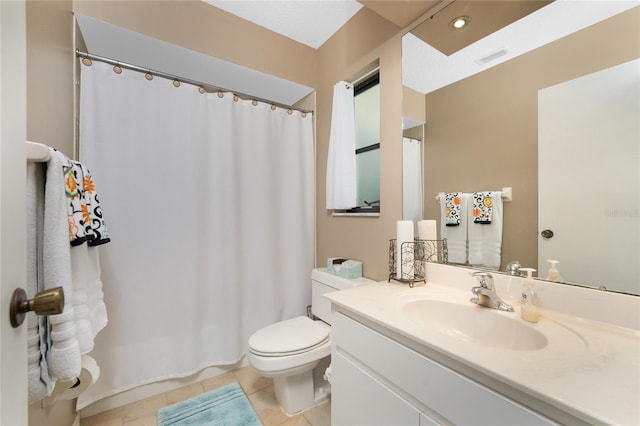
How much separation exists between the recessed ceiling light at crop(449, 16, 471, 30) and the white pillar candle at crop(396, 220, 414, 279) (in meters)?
0.98

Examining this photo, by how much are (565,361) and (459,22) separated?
142 cm

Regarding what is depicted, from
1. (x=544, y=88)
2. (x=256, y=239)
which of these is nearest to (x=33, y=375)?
(x=256, y=239)

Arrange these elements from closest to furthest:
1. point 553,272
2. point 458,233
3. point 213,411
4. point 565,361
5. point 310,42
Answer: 1. point 565,361
2. point 553,272
3. point 458,233
4. point 213,411
5. point 310,42

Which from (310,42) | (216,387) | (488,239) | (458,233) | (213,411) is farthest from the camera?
(310,42)

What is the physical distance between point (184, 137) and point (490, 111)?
5.71ft

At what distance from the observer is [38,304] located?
1.42 ft

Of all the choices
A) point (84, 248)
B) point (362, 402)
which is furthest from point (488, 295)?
point (84, 248)

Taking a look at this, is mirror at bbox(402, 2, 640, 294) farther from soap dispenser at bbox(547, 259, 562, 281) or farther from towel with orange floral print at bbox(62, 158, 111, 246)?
towel with orange floral print at bbox(62, 158, 111, 246)

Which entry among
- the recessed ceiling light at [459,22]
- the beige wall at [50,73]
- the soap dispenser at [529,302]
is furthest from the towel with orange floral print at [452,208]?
the beige wall at [50,73]

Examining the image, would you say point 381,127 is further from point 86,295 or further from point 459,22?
point 86,295

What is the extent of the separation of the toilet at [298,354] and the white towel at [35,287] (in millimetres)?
886

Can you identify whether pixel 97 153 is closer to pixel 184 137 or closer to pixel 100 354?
pixel 184 137

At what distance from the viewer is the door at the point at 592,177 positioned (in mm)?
791

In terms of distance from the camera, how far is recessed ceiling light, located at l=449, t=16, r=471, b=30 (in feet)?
3.92
